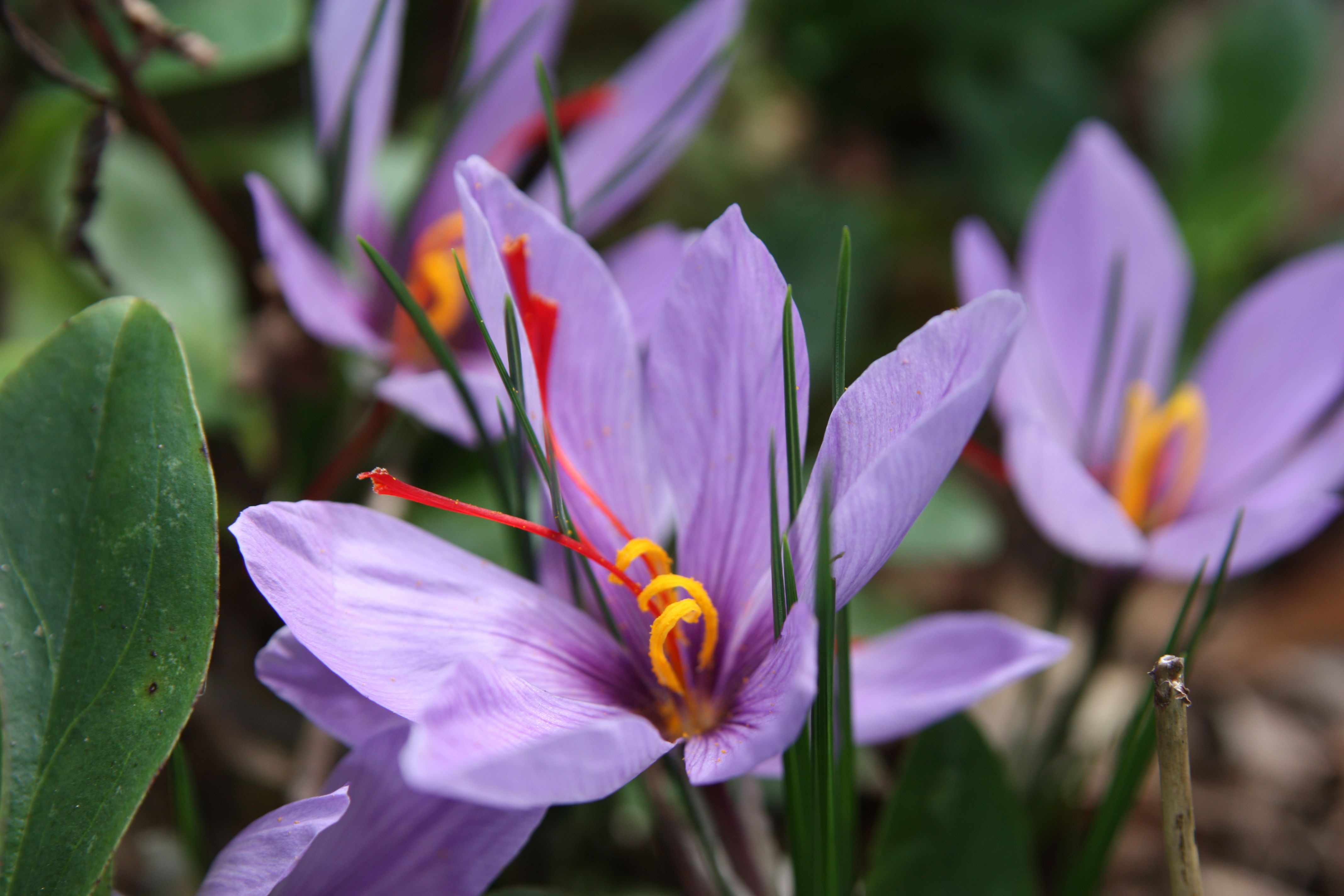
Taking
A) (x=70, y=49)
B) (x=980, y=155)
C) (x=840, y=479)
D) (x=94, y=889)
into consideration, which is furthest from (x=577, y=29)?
(x=94, y=889)

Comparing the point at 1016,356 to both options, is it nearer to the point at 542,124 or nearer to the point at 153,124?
the point at 542,124

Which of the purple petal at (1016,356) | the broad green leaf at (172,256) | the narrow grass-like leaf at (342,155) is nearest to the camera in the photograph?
the narrow grass-like leaf at (342,155)

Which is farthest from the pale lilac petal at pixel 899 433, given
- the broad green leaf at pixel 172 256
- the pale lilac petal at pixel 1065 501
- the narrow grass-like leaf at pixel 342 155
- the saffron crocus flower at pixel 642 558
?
the broad green leaf at pixel 172 256

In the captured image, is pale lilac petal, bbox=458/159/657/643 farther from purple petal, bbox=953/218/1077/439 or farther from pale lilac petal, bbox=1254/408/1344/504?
pale lilac petal, bbox=1254/408/1344/504

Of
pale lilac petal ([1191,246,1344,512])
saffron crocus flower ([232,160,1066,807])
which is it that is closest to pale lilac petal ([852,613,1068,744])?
saffron crocus flower ([232,160,1066,807])

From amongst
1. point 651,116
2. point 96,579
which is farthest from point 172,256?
point 96,579

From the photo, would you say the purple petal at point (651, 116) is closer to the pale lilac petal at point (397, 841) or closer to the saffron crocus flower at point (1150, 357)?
the saffron crocus flower at point (1150, 357)

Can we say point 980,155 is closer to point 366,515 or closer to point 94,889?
point 366,515

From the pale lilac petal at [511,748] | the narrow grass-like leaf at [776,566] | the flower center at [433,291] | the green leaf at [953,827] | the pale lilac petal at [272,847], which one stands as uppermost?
the flower center at [433,291]
